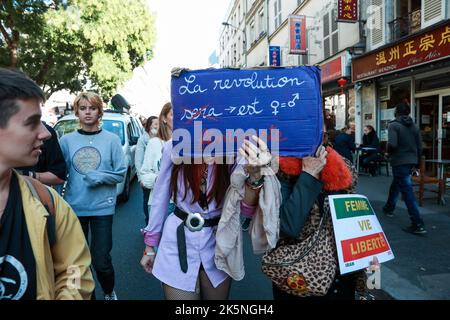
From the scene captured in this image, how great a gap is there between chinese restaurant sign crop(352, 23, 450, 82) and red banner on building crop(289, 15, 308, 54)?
3.83 m

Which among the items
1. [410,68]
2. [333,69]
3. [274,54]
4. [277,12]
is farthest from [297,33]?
[410,68]

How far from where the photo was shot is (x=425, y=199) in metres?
7.96

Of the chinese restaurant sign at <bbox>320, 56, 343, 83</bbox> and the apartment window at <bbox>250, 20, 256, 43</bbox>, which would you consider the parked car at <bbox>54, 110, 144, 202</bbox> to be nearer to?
the chinese restaurant sign at <bbox>320, 56, 343, 83</bbox>

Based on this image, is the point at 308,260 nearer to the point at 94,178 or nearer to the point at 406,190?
the point at 94,178


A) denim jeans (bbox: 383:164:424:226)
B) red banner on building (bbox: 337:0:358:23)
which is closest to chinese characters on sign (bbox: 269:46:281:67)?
red banner on building (bbox: 337:0:358:23)

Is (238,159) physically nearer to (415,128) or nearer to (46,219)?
(46,219)

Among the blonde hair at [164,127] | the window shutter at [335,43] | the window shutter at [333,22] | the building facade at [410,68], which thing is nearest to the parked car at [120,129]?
the blonde hair at [164,127]

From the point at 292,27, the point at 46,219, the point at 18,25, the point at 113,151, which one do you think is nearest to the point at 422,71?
the point at 292,27

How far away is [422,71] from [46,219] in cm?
1155

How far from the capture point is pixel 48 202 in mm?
1419

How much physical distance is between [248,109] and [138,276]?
2940mm

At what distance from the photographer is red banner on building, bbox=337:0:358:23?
42.6 ft

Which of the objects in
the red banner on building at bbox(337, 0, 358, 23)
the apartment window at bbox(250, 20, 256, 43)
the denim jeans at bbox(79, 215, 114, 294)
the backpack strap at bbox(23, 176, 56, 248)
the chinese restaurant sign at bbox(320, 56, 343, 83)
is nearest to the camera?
the backpack strap at bbox(23, 176, 56, 248)

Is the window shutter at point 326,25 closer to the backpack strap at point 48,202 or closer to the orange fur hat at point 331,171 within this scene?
the orange fur hat at point 331,171
